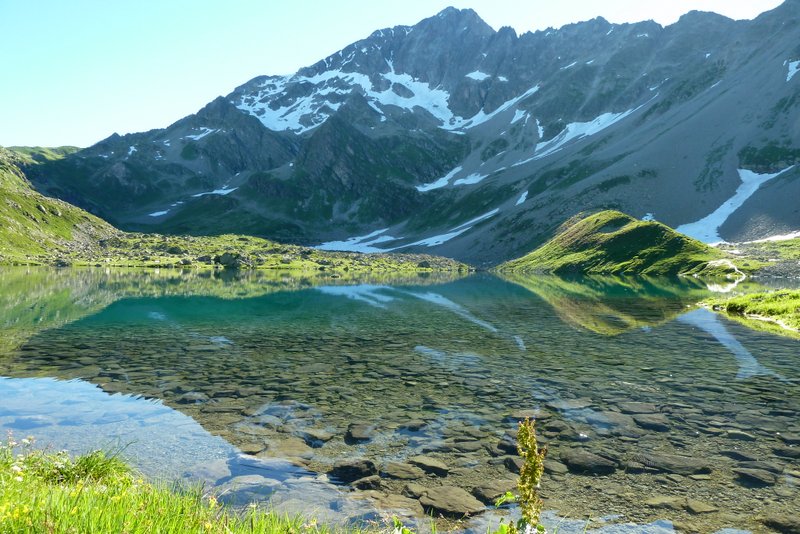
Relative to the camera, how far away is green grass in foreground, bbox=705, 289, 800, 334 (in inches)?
1520

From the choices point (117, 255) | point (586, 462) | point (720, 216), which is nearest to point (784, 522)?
point (586, 462)

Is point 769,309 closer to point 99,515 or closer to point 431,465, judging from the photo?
point 431,465

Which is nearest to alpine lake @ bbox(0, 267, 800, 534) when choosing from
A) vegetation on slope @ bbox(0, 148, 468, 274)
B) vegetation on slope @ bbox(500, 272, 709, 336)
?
vegetation on slope @ bbox(500, 272, 709, 336)

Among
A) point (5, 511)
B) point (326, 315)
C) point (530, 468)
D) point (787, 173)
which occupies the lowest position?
point (326, 315)

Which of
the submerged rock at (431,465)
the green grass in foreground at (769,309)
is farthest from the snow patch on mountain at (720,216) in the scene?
the submerged rock at (431,465)

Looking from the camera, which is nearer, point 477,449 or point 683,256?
point 477,449

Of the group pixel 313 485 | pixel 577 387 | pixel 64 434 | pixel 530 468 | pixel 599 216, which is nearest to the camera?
pixel 530 468

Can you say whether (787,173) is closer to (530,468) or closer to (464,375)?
(464,375)

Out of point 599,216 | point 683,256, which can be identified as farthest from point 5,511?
point 599,216

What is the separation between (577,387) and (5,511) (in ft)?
66.5

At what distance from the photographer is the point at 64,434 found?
15.6 meters

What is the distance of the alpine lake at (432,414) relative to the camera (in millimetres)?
11797

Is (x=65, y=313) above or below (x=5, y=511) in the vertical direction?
below

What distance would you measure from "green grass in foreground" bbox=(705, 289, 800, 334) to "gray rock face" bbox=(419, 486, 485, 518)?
117 ft
